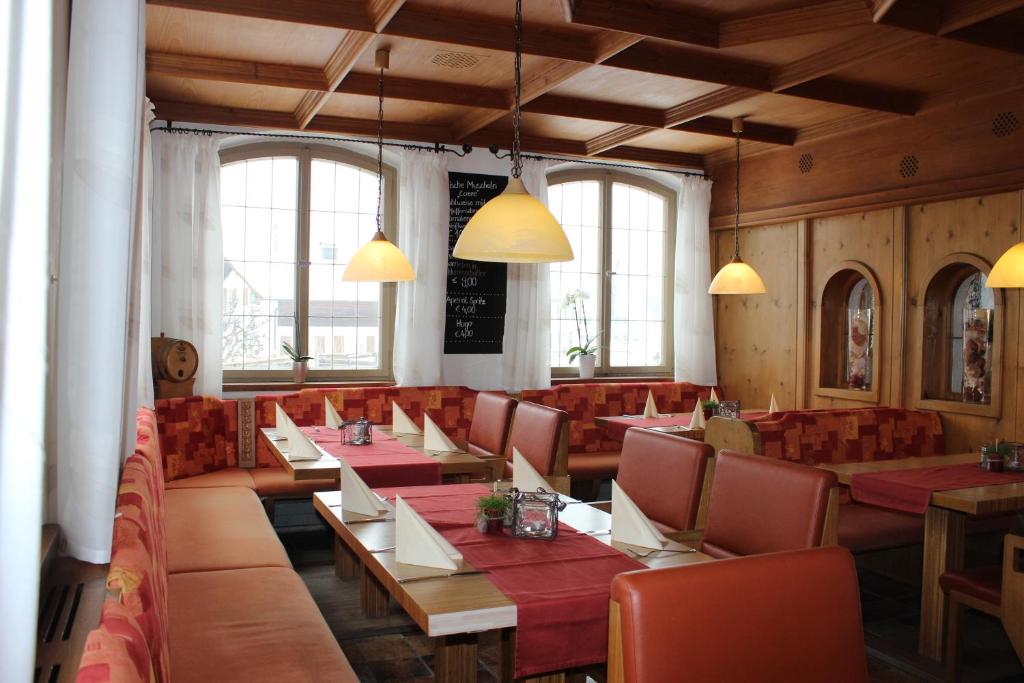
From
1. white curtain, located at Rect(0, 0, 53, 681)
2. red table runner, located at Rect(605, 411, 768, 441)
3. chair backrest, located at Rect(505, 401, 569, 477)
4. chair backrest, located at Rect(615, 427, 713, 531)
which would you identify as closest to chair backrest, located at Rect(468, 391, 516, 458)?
chair backrest, located at Rect(505, 401, 569, 477)

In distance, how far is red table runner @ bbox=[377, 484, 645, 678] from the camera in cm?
173

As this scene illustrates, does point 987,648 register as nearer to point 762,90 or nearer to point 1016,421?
point 1016,421

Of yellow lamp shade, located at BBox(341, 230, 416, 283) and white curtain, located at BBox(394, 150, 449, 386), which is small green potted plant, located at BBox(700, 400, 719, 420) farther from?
yellow lamp shade, located at BBox(341, 230, 416, 283)

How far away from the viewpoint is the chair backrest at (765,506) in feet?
7.07

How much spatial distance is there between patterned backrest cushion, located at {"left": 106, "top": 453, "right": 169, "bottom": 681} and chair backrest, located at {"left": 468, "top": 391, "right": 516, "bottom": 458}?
7.63 ft

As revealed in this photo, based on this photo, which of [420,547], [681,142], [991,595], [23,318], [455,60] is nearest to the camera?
[23,318]

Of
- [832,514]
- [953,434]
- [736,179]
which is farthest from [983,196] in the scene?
[832,514]

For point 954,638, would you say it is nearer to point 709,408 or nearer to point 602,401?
point 709,408

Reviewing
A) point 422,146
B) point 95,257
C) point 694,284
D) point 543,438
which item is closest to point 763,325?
point 694,284

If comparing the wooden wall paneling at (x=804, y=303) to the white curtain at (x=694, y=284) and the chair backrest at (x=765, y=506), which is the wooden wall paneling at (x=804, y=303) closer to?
the white curtain at (x=694, y=284)

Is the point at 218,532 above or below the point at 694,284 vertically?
below

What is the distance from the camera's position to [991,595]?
281 centimetres

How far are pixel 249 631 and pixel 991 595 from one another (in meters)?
2.40

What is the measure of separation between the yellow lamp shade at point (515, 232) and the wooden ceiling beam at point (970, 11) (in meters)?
2.11
